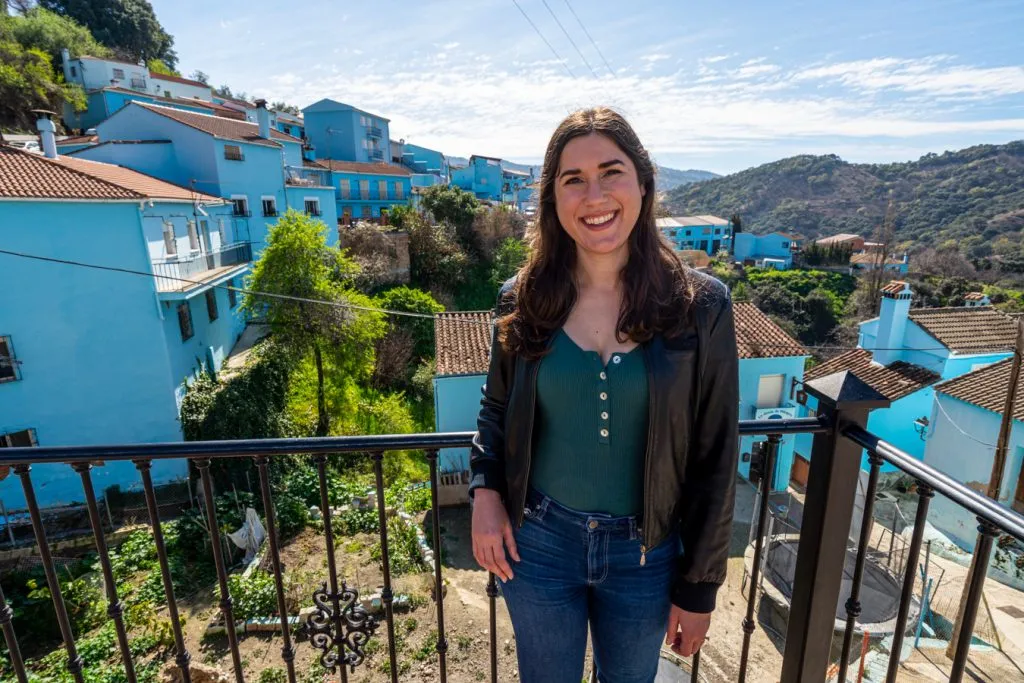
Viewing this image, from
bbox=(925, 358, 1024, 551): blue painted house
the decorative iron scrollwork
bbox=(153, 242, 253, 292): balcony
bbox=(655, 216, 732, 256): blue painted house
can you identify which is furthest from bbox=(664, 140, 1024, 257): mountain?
the decorative iron scrollwork

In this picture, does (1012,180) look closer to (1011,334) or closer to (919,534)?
(1011,334)

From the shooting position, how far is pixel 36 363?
39.8 feet

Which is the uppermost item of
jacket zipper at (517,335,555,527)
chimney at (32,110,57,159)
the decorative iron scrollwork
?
chimney at (32,110,57,159)

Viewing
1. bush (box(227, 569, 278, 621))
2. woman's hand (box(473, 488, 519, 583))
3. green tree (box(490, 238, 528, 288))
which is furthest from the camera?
green tree (box(490, 238, 528, 288))

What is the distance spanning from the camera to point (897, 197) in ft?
178

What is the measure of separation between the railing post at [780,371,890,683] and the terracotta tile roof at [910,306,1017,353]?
17902 millimetres

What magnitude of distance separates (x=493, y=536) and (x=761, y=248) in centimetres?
5475

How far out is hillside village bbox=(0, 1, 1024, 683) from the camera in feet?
29.6

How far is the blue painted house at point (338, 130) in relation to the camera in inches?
1545

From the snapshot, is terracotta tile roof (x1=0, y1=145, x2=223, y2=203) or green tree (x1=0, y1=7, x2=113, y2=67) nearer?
terracotta tile roof (x1=0, y1=145, x2=223, y2=203)

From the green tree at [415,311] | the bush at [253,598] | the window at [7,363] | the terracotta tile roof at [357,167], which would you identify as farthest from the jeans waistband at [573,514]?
the terracotta tile roof at [357,167]

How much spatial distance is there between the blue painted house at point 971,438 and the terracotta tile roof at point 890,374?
5.65 ft

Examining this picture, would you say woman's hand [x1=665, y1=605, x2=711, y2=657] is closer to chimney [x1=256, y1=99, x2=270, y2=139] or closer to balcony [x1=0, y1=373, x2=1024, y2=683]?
balcony [x1=0, y1=373, x2=1024, y2=683]

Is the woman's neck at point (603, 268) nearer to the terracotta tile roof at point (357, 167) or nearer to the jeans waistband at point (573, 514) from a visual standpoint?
the jeans waistband at point (573, 514)
